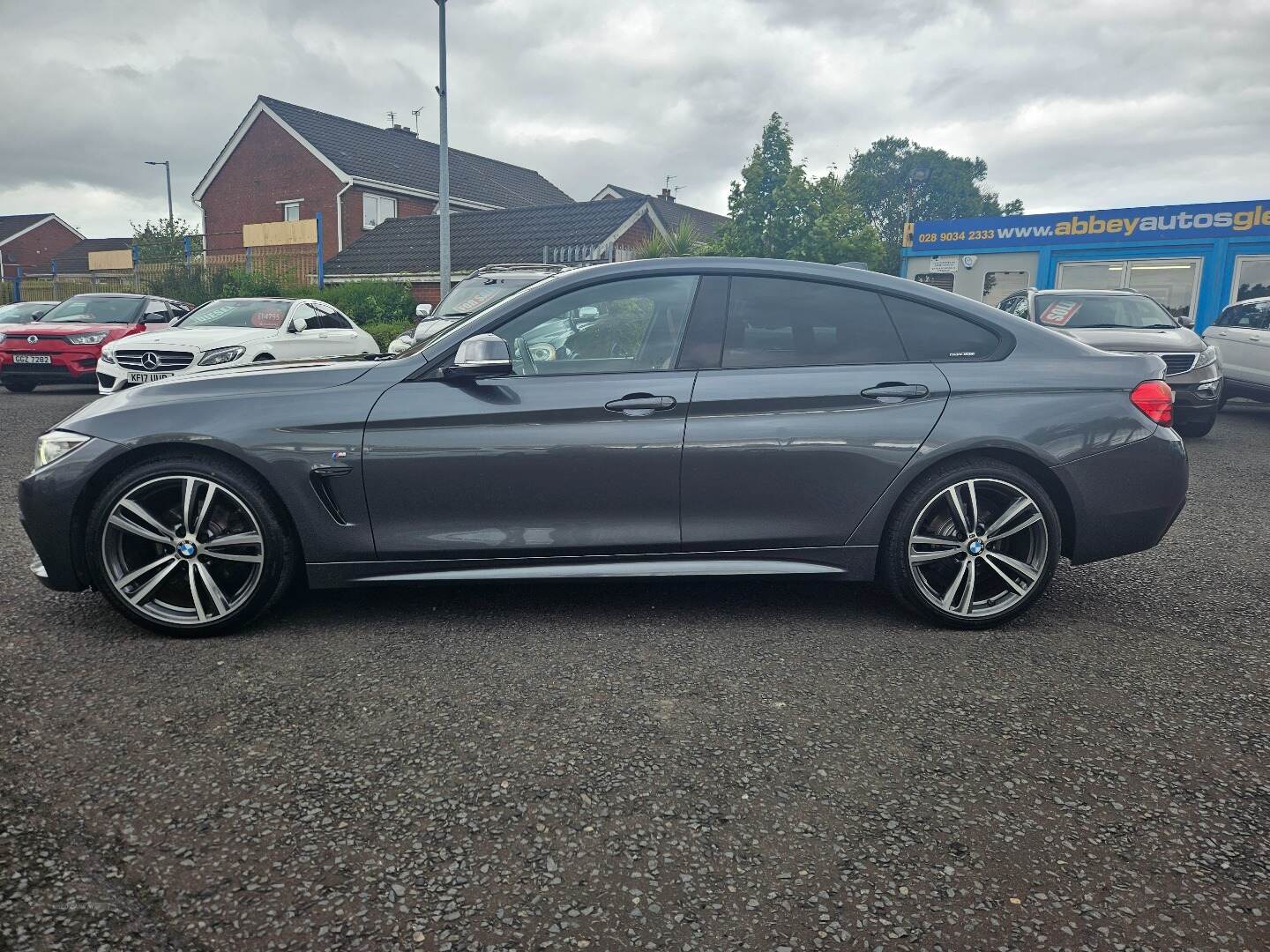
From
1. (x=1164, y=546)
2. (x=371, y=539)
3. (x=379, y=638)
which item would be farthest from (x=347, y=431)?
(x=1164, y=546)

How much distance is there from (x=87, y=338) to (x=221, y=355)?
15.6ft

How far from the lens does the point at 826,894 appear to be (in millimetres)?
2215

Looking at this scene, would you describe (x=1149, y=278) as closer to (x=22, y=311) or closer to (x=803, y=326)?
(x=803, y=326)

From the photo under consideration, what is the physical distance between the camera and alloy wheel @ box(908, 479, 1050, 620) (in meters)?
3.99

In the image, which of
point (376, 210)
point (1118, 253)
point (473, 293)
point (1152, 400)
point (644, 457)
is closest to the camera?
point (644, 457)

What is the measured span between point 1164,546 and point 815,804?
398 cm

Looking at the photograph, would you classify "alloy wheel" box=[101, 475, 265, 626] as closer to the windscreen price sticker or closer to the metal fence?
the windscreen price sticker

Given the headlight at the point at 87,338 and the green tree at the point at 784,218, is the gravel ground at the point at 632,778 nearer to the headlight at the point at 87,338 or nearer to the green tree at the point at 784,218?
the headlight at the point at 87,338

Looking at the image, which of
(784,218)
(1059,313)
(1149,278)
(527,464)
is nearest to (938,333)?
(527,464)

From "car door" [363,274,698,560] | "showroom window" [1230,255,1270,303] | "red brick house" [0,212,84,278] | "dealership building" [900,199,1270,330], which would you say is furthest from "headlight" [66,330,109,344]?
"red brick house" [0,212,84,278]

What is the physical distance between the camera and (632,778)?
8.98ft

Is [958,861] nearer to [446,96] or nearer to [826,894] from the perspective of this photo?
[826,894]

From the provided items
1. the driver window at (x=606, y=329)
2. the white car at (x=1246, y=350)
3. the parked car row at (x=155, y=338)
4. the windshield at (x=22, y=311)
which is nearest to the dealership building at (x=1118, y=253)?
the white car at (x=1246, y=350)

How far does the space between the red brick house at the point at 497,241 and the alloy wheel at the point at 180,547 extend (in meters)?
25.6
